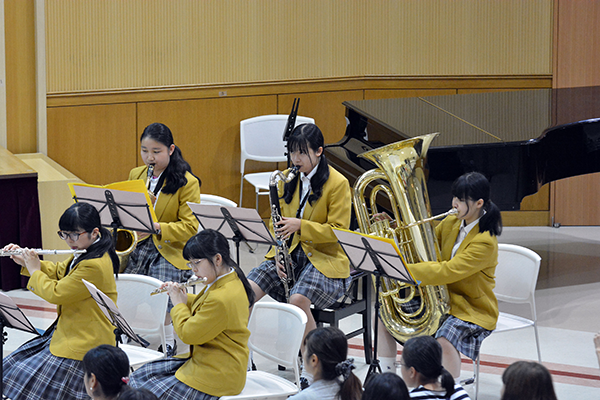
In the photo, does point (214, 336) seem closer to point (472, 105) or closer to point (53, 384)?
point (53, 384)

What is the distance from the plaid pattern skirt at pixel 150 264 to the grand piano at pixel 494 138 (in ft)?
4.96

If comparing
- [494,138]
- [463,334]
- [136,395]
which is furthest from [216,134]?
[136,395]

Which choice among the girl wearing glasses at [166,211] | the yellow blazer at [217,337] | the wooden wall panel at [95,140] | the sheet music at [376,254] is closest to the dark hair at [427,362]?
the sheet music at [376,254]

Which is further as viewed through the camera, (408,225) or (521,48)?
(521,48)

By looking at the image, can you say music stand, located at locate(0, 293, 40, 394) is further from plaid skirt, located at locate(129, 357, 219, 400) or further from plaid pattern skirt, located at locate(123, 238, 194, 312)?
plaid pattern skirt, located at locate(123, 238, 194, 312)

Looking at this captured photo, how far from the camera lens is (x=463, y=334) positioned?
3621 mm

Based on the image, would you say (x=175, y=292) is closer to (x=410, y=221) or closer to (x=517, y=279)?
(x=410, y=221)

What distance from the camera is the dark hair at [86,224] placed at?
3277 millimetres

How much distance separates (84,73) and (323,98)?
7.06 feet

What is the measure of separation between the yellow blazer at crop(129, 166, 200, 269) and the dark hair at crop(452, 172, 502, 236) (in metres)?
1.45

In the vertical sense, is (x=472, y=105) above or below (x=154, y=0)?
below

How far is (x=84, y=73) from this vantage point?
6738 millimetres

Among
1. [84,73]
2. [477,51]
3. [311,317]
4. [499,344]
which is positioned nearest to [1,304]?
[311,317]

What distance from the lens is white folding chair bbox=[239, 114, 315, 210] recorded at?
696 centimetres
